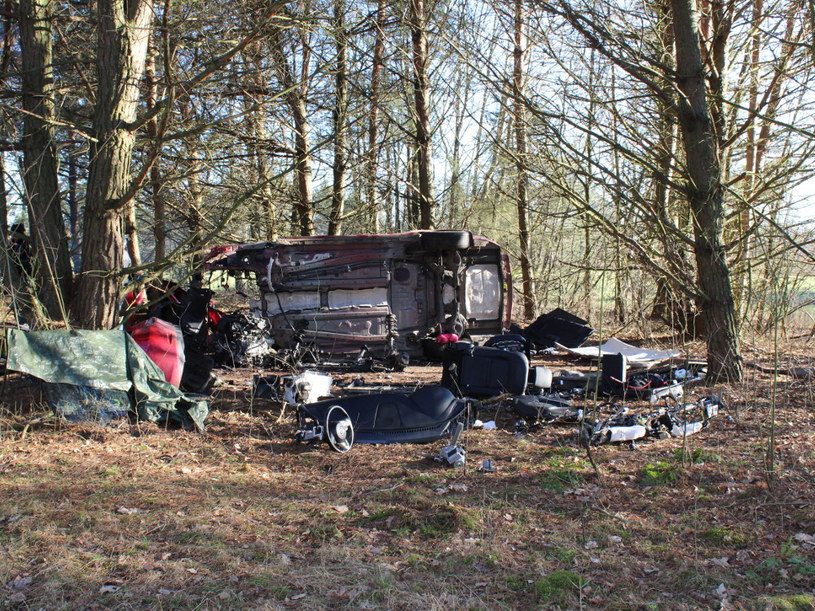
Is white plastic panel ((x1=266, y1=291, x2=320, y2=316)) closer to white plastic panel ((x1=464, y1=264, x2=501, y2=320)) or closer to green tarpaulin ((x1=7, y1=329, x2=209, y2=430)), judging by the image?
white plastic panel ((x1=464, y1=264, x2=501, y2=320))

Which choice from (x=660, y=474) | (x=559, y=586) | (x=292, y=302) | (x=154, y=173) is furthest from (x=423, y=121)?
(x=559, y=586)

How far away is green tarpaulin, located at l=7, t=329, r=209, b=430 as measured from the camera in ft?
20.5

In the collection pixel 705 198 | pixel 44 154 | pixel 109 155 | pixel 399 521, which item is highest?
pixel 44 154

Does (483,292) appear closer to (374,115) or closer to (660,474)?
(374,115)

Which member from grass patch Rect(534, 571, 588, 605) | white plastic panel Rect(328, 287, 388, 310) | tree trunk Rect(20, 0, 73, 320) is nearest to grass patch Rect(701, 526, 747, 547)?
grass patch Rect(534, 571, 588, 605)

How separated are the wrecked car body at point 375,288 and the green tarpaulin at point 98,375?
11.8 ft

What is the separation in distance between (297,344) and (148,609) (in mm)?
6940

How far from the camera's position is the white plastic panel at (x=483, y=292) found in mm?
11461

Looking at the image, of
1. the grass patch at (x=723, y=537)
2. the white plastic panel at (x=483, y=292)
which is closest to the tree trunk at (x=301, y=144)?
the white plastic panel at (x=483, y=292)

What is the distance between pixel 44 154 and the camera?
26.1 feet

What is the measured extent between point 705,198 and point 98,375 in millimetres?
6568

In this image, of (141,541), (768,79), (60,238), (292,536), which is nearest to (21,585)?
(141,541)

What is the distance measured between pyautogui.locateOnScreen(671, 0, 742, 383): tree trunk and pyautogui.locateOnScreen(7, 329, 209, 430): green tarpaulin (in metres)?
5.67

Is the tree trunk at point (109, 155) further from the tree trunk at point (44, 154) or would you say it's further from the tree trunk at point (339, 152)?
the tree trunk at point (339, 152)
